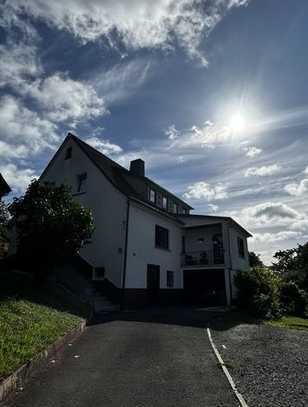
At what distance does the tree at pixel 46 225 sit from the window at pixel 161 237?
8052 mm

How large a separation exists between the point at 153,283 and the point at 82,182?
28.9 ft

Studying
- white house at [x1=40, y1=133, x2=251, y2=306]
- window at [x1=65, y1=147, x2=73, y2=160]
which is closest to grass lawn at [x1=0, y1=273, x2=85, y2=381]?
white house at [x1=40, y1=133, x2=251, y2=306]

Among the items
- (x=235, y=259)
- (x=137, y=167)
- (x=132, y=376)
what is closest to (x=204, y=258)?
(x=235, y=259)

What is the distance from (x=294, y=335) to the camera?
11492mm

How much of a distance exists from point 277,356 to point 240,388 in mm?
3255

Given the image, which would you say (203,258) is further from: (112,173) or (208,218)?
(112,173)

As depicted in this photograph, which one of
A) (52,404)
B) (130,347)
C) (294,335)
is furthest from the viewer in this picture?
(294,335)

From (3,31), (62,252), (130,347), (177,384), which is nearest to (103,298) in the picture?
(62,252)

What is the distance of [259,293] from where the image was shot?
17.8 meters

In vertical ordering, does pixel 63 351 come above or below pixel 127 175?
below

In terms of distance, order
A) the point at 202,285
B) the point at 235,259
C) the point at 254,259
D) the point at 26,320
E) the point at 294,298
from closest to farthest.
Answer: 1. the point at 26,320
2. the point at 294,298
3. the point at 202,285
4. the point at 235,259
5. the point at 254,259

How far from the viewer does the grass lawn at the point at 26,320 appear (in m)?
5.85

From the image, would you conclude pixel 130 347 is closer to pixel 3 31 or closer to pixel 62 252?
pixel 62 252

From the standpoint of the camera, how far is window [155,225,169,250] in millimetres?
21759
